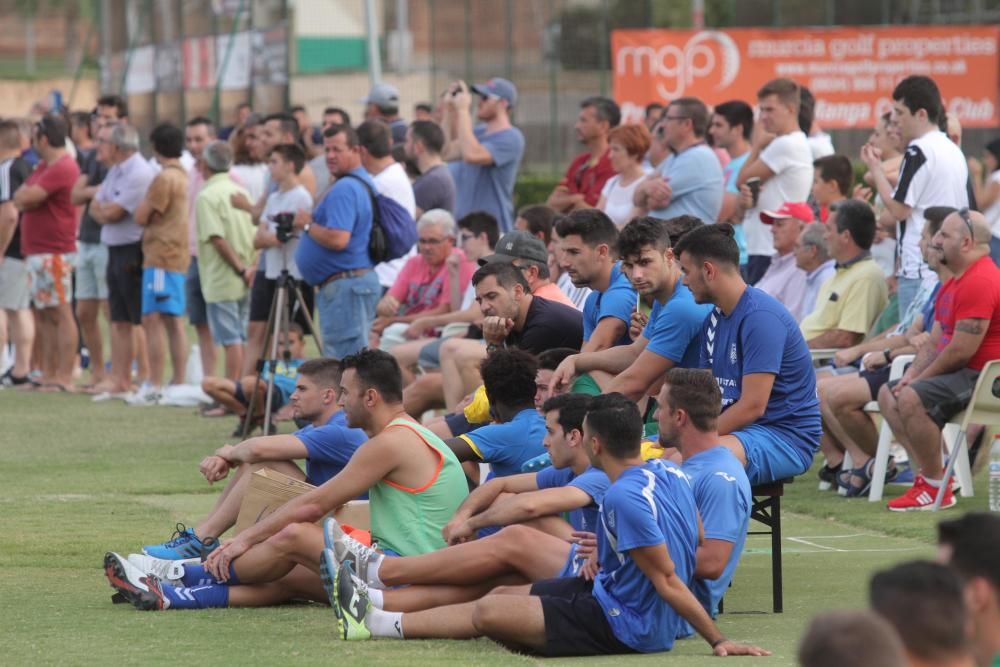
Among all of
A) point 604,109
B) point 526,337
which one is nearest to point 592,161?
point 604,109

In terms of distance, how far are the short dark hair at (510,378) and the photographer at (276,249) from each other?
5481 millimetres

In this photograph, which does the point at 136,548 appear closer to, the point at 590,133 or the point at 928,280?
the point at 928,280

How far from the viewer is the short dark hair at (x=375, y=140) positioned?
12.7 meters

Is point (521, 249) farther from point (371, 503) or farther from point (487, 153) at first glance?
point (487, 153)

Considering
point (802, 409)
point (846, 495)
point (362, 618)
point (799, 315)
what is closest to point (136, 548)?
point (362, 618)

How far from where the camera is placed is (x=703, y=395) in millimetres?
6238

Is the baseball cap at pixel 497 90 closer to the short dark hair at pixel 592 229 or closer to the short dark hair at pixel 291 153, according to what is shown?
the short dark hair at pixel 291 153

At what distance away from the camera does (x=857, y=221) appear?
10.6 m

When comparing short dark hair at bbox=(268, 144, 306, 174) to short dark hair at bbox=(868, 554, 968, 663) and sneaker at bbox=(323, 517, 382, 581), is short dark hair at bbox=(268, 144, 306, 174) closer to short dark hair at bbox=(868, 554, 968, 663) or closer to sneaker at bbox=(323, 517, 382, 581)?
sneaker at bbox=(323, 517, 382, 581)

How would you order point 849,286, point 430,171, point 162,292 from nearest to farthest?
point 849,286 < point 430,171 < point 162,292

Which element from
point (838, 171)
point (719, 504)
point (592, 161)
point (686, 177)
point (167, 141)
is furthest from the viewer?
point (167, 141)

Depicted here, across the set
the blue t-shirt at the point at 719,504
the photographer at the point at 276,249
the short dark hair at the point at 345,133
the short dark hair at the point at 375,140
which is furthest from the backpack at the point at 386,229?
the blue t-shirt at the point at 719,504

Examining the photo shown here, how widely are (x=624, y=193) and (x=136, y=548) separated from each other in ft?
16.4

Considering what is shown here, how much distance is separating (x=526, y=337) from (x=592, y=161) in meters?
5.17
